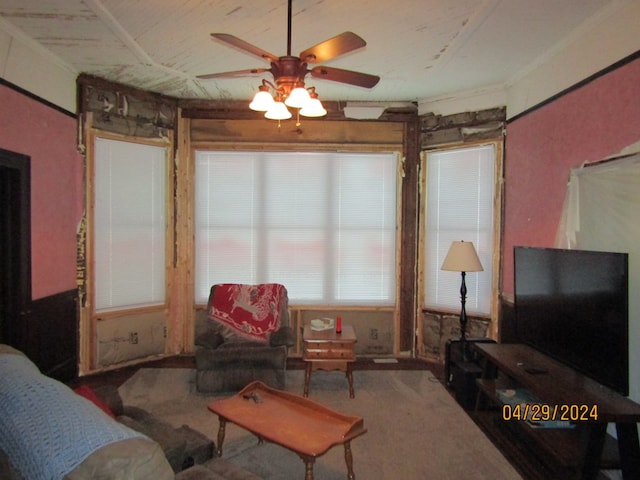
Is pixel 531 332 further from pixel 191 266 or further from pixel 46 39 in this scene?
pixel 46 39

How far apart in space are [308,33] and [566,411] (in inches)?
120

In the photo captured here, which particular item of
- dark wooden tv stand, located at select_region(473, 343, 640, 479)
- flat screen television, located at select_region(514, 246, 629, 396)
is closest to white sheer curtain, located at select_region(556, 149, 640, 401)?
flat screen television, located at select_region(514, 246, 629, 396)

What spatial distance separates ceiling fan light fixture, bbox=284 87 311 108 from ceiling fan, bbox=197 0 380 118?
0.03m

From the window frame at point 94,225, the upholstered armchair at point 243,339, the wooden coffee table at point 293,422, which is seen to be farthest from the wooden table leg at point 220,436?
the window frame at point 94,225

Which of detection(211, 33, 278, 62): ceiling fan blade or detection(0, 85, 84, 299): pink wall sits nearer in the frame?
detection(211, 33, 278, 62): ceiling fan blade

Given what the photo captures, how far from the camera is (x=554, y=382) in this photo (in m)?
2.72

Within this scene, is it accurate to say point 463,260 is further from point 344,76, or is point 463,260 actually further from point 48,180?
point 48,180

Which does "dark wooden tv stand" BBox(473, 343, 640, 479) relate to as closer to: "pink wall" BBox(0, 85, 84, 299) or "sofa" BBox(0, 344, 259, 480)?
"sofa" BBox(0, 344, 259, 480)

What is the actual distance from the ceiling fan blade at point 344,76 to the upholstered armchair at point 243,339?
2.35m

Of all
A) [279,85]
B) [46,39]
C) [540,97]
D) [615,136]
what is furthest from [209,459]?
[540,97]

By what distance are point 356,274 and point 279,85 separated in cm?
302

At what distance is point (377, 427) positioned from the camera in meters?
3.36

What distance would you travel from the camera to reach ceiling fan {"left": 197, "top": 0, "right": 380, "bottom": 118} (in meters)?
2.22
